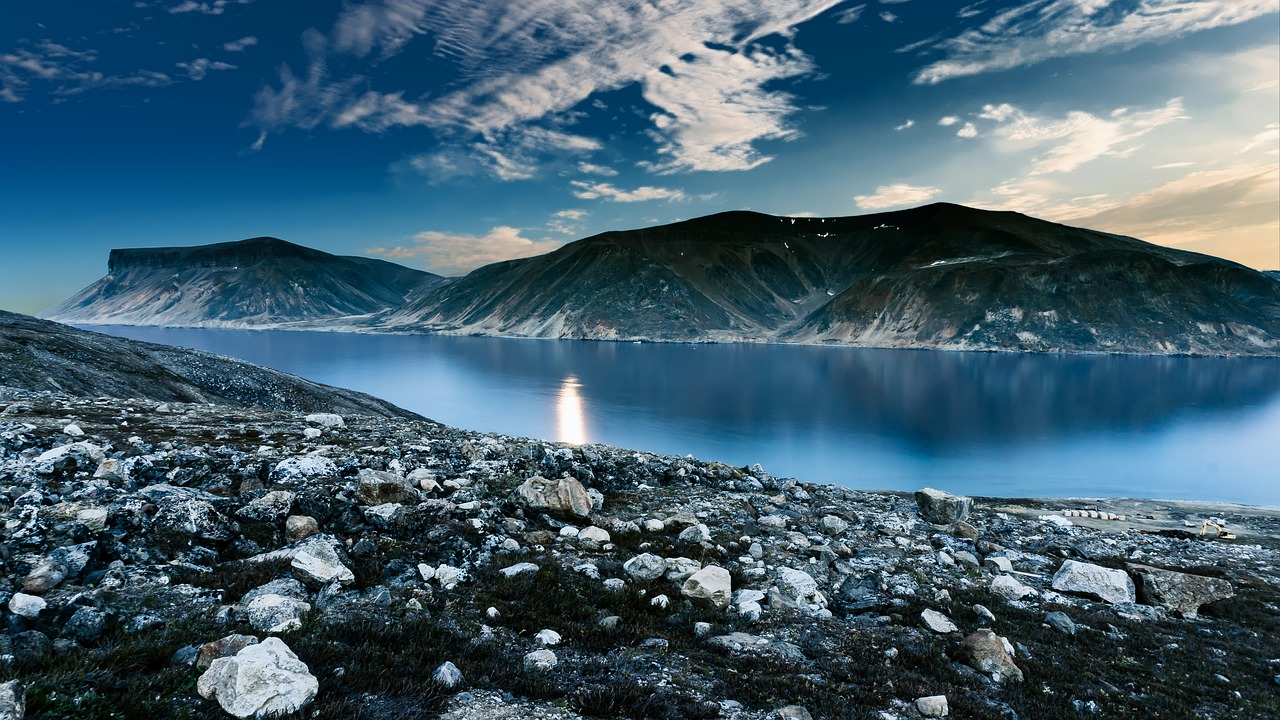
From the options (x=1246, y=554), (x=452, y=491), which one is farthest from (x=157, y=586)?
(x=1246, y=554)

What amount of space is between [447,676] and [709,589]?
4.81m

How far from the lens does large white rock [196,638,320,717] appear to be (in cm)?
487

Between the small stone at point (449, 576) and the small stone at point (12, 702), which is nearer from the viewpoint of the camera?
Answer: the small stone at point (12, 702)

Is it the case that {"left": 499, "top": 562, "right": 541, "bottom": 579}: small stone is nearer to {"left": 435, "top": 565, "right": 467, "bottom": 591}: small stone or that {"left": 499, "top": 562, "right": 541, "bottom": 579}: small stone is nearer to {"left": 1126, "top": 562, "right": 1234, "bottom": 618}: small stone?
{"left": 435, "top": 565, "right": 467, "bottom": 591}: small stone

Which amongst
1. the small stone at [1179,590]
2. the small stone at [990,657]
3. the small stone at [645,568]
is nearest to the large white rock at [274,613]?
the small stone at [645,568]

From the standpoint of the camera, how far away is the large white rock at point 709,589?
9430 mm

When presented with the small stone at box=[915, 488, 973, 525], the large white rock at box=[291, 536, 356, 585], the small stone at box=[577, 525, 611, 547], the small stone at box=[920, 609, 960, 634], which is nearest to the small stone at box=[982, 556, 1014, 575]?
the small stone at box=[920, 609, 960, 634]

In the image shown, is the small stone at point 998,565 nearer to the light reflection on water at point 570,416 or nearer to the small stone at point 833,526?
the small stone at point 833,526

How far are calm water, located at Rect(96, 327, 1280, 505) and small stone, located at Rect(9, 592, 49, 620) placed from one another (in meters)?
46.8

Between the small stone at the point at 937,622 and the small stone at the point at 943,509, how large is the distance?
32.9 ft

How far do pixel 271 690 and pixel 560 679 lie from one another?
9.78 feet

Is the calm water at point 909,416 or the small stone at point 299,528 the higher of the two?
the small stone at point 299,528

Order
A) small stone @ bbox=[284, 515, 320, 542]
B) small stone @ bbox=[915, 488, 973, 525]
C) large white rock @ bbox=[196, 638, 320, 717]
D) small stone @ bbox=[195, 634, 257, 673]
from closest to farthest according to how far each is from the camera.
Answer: large white rock @ bbox=[196, 638, 320, 717] → small stone @ bbox=[195, 634, 257, 673] → small stone @ bbox=[284, 515, 320, 542] → small stone @ bbox=[915, 488, 973, 525]

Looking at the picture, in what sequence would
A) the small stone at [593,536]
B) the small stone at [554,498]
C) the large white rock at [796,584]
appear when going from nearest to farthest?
the large white rock at [796,584] → the small stone at [593,536] → the small stone at [554,498]
